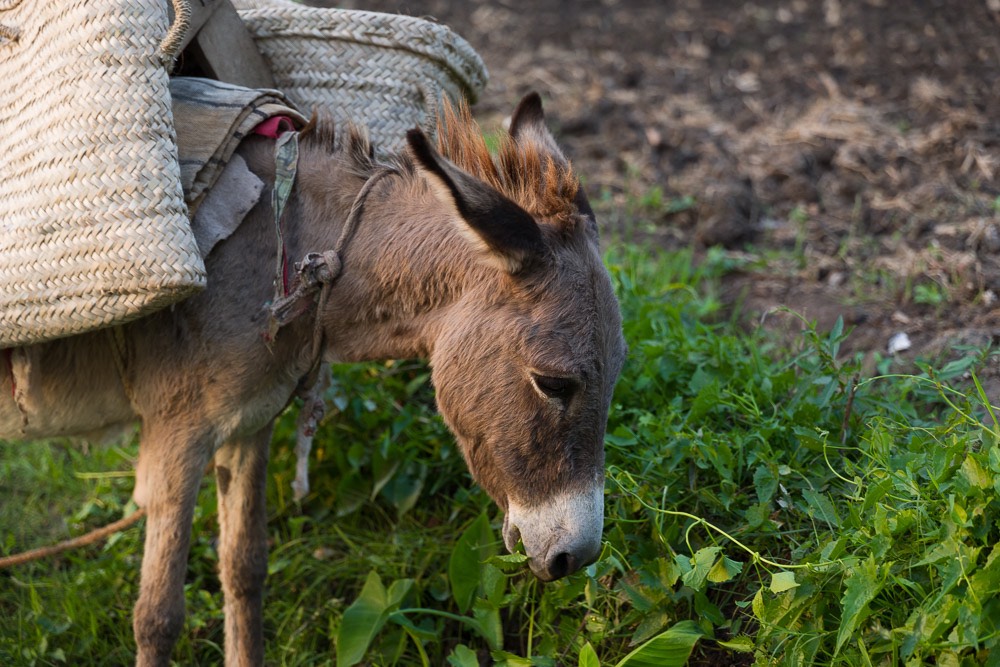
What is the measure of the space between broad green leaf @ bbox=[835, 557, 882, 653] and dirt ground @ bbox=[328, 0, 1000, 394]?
120cm

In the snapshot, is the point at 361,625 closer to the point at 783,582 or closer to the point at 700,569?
the point at 700,569

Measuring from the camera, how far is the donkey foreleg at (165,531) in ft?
8.30

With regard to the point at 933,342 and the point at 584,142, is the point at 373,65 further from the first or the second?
the point at 584,142

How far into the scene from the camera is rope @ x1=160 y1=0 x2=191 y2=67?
93.3 inches

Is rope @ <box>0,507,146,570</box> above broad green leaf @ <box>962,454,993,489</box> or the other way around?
the other way around

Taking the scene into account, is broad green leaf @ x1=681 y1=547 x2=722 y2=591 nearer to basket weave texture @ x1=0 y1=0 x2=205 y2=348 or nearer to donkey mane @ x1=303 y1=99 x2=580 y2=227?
donkey mane @ x1=303 y1=99 x2=580 y2=227

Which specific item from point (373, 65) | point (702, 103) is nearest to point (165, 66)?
point (373, 65)

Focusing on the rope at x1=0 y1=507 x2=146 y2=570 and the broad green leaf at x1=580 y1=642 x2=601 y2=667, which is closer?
the broad green leaf at x1=580 y1=642 x2=601 y2=667

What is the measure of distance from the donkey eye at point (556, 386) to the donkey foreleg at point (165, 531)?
38.7 inches

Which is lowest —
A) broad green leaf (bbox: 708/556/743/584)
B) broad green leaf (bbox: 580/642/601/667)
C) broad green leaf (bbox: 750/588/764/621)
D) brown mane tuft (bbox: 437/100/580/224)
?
broad green leaf (bbox: 580/642/601/667)

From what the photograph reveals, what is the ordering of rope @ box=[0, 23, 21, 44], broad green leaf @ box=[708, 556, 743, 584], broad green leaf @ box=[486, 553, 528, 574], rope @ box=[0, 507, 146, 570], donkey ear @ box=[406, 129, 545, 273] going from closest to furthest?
donkey ear @ box=[406, 129, 545, 273]
broad green leaf @ box=[708, 556, 743, 584]
broad green leaf @ box=[486, 553, 528, 574]
rope @ box=[0, 23, 21, 44]
rope @ box=[0, 507, 146, 570]

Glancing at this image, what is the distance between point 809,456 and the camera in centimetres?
274

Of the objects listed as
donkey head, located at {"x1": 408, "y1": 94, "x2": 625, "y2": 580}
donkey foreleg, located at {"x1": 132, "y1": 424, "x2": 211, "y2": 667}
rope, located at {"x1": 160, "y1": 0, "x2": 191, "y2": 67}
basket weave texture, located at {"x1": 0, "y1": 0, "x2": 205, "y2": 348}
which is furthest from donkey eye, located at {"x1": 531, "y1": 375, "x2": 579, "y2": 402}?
rope, located at {"x1": 160, "y1": 0, "x2": 191, "y2": 67}

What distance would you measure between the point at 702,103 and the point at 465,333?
3.85 meters
